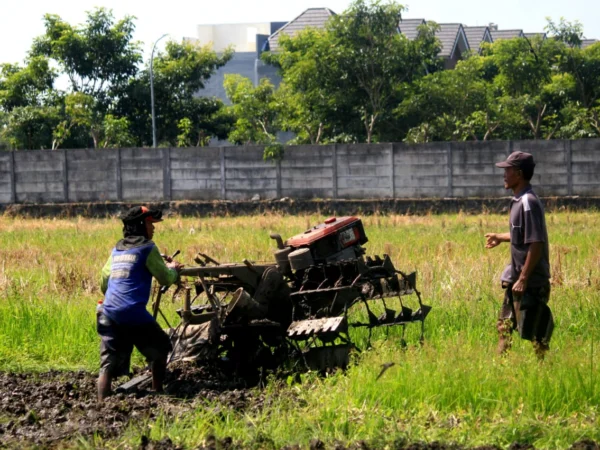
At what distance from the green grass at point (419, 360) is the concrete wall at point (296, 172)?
1133 cm

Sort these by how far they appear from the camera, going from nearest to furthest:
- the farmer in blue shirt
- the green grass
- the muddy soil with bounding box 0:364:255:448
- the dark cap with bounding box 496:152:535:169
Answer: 1. the green grass
2. the muddy soil with bounding box 0:364:255:448
3. the farmer in blue shirt
4. the dark cap with bounding box 496:152:535:169

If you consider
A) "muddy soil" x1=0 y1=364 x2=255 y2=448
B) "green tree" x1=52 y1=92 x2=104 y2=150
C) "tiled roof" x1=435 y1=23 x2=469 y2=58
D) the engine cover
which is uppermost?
"tiled roof" x1=435 y1=23 x2=469 y2=58

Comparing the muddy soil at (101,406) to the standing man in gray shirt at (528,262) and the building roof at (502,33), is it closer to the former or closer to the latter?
the standing man in gray shirt at (528,262)

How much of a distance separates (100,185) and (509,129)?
1491 cm

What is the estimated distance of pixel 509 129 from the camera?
37656 mm

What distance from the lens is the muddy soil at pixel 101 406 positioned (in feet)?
21.2

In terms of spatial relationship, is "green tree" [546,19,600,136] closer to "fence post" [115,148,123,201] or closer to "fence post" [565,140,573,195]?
"fence post" [565,140,573,195]

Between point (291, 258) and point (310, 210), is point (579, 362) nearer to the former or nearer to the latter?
point (291, 258)

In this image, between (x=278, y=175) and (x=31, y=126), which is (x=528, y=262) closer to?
(x=278, y=175)

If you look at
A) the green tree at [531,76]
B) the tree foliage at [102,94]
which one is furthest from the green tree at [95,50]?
the green tree at [531,76]

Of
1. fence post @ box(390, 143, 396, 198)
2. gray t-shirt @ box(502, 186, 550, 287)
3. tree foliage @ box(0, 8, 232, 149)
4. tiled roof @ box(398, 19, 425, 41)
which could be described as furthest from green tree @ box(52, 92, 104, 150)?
gray t-shirt @ box(502, 186, 550, 287)

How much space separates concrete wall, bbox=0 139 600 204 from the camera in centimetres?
3009

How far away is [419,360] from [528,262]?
1.18 metres

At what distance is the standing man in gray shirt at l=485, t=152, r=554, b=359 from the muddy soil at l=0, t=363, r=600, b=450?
2052mm
